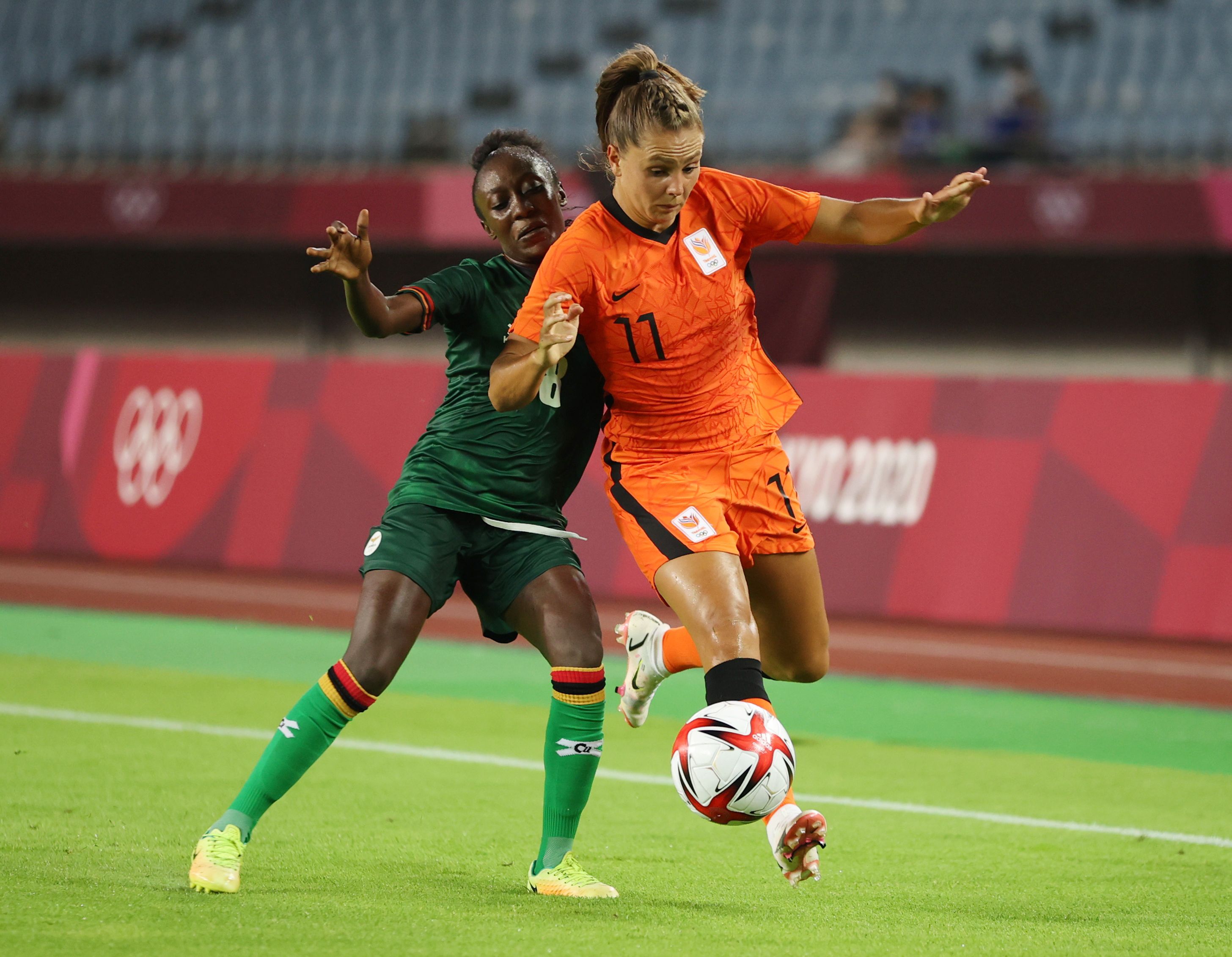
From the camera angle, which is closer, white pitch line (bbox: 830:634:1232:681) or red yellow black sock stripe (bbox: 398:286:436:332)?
red yellow black sock stripe (bbox: 398:286:436:332)

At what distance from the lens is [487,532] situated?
515 centimetres

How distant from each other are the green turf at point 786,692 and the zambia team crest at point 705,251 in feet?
13.9

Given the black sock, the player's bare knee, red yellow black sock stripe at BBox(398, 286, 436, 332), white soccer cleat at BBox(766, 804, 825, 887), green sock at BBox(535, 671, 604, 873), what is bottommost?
green sock at BBox(535, 671, 604, 873)

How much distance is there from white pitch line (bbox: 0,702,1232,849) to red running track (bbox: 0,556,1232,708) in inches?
146

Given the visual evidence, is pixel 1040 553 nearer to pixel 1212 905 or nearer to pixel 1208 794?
pixel 1208 794

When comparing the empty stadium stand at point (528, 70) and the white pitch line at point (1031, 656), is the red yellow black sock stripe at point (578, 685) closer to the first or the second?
the white pitch line at point (1031, 656)

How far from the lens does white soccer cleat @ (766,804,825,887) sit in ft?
14.5

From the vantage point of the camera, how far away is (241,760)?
24.0ft

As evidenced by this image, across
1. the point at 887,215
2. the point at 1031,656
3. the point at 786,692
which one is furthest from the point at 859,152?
the point at 887,215

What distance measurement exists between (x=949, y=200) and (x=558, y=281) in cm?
120

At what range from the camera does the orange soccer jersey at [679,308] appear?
4797 millimetres

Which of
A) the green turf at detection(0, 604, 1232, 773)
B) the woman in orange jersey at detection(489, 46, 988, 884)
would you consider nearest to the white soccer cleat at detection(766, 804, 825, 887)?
the woman in orange jersey at detection(489, 46, 988, 884)

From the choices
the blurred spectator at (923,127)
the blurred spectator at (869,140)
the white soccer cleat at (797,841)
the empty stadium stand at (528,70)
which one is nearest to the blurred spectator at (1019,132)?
the empty stadium stand at (528,70)

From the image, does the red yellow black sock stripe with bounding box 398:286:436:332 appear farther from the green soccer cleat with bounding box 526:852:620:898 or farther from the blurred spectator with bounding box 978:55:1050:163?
the blurred spectator with bounding box 978:55:1050:163
